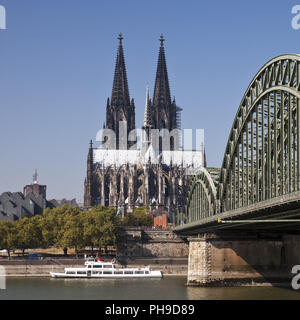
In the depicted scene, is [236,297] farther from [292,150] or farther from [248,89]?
[248,89]

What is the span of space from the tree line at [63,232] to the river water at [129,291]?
88.8 feet

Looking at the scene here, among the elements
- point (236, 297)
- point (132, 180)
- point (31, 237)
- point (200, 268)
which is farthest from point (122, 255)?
point (132, 180)

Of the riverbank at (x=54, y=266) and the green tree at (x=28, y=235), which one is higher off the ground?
the green tree at (x=28, y=235)

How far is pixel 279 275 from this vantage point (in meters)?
73.6

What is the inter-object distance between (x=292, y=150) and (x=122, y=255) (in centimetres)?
6034

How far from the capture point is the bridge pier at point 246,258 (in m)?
72.4

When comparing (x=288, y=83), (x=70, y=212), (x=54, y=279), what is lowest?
(x=54, y=279)

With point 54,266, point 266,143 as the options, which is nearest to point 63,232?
point 54,266

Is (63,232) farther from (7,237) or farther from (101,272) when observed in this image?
(101,272)

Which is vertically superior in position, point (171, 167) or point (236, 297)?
point (171, 167)

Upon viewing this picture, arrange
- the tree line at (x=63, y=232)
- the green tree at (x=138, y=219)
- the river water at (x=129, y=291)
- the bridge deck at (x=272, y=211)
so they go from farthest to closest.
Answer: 1. the green tree at (x=138, y=219)
2. the tree line at (x=63, y=232)
3. the river water at (x=129, y=291)
4. the bridge deck at (x=272, y=211)

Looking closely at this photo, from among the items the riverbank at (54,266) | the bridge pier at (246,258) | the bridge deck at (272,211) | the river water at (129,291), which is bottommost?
the river water at (129,291)

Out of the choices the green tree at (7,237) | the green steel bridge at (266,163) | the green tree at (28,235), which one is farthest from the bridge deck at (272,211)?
the green tree at (7,237)

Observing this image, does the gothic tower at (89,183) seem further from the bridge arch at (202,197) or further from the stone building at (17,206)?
the bridge arch at (202,197)
